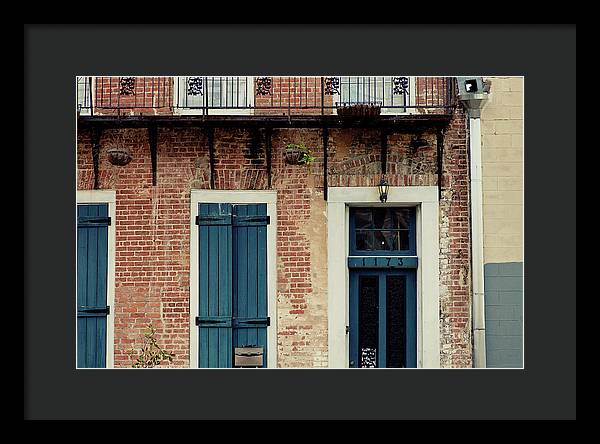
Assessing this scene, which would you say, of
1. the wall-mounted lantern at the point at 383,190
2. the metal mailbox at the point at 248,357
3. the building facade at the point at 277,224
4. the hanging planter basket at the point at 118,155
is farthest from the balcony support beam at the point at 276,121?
the metal mailbox at the point at 248,357

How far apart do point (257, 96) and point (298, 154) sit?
0.73 m

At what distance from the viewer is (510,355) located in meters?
8.97

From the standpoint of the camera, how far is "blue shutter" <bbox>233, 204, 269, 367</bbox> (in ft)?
30.3

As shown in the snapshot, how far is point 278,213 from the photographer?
30.6 feet

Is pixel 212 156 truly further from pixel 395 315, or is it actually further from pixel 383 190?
pixel 395 315

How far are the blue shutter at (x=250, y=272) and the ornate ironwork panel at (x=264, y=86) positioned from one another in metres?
1.13

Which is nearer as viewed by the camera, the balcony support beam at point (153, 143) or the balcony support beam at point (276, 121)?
the balcony support beam at point (276, 121)

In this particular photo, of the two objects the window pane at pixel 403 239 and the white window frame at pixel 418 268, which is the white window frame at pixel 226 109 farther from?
the window pane at pixel 403 239

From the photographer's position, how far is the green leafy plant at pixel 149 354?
9.17m

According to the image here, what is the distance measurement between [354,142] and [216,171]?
1.41m

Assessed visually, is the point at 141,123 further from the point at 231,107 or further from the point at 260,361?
the point at 260,361

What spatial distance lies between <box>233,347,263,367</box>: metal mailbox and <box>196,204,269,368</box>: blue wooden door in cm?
5

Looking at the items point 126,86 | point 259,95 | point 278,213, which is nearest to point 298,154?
point 278,213
